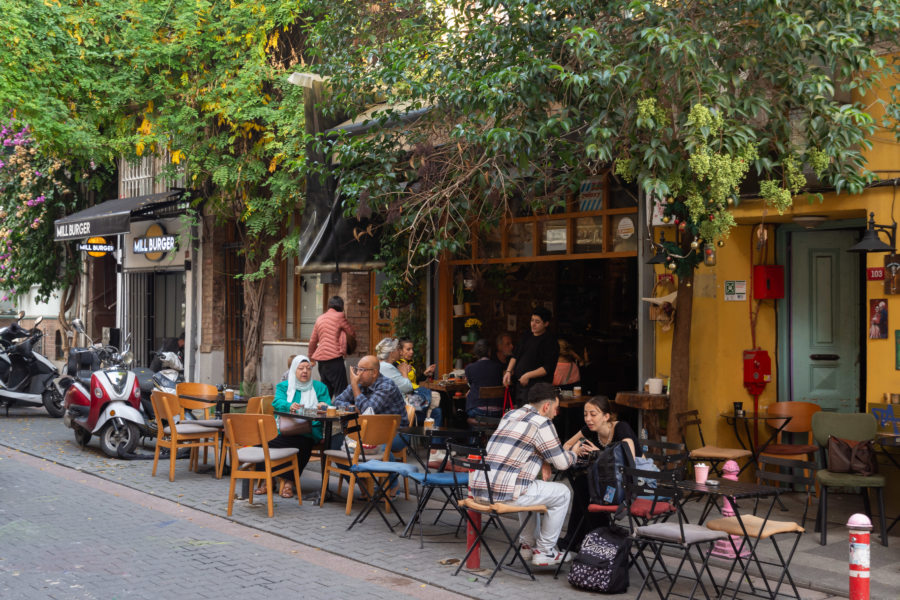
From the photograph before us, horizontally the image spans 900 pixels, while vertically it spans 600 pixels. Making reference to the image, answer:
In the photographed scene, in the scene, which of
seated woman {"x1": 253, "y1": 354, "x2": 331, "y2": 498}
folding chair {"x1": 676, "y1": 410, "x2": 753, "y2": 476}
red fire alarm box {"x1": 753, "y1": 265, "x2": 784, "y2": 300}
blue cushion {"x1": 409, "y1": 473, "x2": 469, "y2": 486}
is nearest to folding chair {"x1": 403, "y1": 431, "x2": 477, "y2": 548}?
blue cushion {"x1": 409, "y1": 473, "x2": 469, "y2": 486}

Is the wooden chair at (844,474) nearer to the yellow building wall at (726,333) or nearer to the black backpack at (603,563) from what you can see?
the yellow building wall at (726,333)

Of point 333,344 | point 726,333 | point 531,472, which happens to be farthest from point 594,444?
point 333,344

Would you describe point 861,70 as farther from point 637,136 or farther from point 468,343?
point 468,343

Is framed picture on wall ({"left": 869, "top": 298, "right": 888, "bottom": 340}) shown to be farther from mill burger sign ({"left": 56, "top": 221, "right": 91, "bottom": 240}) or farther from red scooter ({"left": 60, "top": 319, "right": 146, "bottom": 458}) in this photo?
mill burger sign ({"left": 56, "top": 221, "right": 91, "bottom": 240})

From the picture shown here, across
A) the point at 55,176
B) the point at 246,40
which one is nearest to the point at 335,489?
the point at 246,40

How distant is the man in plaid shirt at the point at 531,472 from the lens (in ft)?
22.7

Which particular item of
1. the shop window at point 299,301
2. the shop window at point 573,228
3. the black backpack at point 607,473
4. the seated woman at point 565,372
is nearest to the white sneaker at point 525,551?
the black backpack at point 607,473

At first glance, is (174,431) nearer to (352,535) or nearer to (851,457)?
(352,535)

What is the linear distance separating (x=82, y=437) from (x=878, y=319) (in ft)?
33.0

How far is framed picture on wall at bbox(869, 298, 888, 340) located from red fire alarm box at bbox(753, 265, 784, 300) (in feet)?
4.46

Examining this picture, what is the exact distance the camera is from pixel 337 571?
23.0 ft

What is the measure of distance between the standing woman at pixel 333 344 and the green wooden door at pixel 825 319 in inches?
226

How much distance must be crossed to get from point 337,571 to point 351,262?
705 cm

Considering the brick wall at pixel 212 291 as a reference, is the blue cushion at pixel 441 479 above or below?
below
